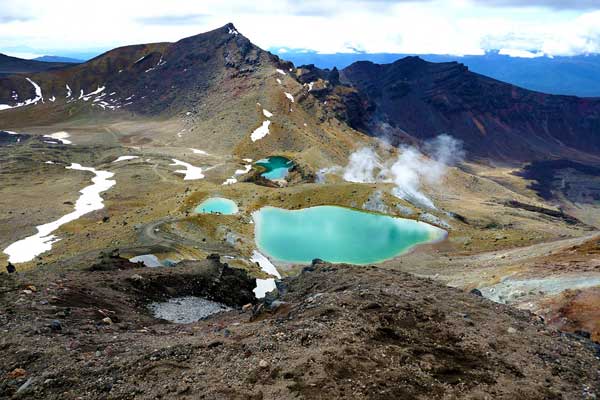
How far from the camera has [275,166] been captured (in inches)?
6629

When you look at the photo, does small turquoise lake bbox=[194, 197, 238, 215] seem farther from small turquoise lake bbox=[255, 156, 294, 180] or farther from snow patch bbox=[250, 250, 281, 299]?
small turquoise lake bbox=[255, 156, 294, 180]

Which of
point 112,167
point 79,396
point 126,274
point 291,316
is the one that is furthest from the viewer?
point 112,167

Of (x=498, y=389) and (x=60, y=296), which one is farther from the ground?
(x=498, y=389)

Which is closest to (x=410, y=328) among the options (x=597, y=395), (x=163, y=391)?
(x=597, y=395)

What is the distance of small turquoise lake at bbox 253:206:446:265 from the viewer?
75688mm

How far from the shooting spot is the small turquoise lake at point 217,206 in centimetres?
9500

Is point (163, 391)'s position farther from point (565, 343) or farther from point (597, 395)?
point (565, 343)

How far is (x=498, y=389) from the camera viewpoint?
19344 millimetres

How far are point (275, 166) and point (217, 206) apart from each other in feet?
235

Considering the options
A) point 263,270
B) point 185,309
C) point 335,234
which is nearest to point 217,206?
point 335,234

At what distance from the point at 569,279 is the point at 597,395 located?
24.4 meters

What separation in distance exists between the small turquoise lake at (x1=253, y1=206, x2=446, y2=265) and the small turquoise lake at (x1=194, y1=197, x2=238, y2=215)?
21.4ft

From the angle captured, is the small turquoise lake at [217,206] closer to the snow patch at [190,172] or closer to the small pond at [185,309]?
the small pond at [185,309]

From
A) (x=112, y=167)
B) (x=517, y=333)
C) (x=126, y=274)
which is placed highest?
(x=517, y=333)
